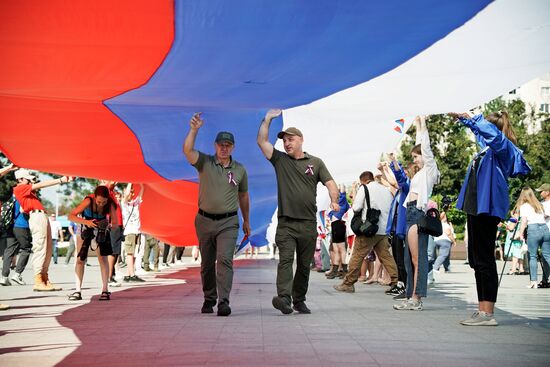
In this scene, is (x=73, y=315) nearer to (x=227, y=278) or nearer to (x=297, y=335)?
(x=227, y=278)

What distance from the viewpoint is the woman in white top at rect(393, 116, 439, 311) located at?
8.02 meters

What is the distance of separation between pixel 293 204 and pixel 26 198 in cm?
530

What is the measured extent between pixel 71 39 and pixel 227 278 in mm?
2796

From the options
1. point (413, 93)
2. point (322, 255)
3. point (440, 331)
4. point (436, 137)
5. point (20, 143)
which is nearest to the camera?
point (440, 331)

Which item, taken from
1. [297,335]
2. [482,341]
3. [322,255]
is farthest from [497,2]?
[322,255]

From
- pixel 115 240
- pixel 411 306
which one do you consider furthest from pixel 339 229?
pixel 411 306

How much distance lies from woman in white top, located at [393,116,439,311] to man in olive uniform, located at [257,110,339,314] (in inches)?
40.1

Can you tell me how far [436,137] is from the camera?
38.9 m

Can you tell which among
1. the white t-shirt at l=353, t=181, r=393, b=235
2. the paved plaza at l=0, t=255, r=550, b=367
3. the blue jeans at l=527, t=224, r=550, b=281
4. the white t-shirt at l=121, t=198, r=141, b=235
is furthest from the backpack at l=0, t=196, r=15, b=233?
the blue jeans at l=527, t=224, r=550, b=281

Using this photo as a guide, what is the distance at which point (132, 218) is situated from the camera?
46.5 feet

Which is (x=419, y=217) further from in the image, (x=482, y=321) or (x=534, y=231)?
(x=534, y=231)

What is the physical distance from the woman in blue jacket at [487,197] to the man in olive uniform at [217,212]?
87.0 inches

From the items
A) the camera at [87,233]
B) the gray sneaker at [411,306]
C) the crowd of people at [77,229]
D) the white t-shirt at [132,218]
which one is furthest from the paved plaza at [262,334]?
the white t-shirt at [132,218]

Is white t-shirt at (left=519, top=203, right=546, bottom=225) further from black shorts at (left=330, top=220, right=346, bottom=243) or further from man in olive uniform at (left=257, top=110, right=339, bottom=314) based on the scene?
man in olive uniform at (left=257, top=110, right=339, bottom=314)
